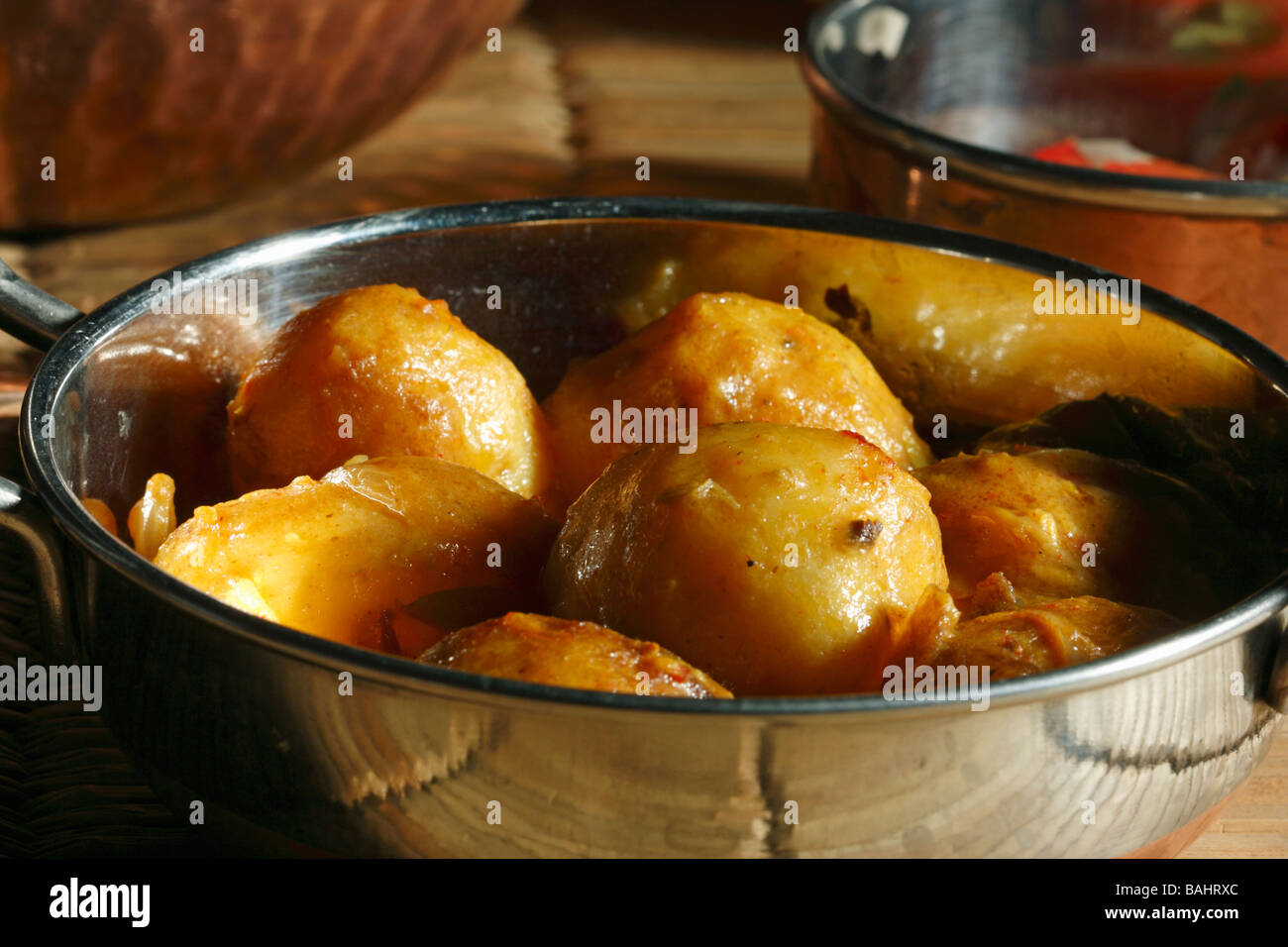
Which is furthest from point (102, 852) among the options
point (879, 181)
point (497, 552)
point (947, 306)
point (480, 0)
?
point (480, 0)

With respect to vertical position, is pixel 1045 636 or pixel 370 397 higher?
pixel 370 397

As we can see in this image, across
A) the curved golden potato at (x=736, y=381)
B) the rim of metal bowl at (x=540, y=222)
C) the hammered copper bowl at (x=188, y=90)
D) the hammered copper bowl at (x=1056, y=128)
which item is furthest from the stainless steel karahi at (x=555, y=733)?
the hammered copper bowl at (x=188, y=90)

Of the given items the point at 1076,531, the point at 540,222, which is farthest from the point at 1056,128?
the point at 1076,531

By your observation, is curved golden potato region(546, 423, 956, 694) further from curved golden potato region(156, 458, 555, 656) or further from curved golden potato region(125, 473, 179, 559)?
curved golden potato region(125, 473, 179, 559)

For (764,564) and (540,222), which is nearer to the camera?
(764,564)

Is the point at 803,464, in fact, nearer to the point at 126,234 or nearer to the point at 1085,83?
the point at 126,234

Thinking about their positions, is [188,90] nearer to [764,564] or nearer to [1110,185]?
[1110,185]

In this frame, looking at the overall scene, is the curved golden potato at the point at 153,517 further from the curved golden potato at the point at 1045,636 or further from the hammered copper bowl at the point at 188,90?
the hammered copper bowl at the point at 188,90

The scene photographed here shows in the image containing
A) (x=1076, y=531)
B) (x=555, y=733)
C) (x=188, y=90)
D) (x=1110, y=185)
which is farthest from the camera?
(x=188, y=90)

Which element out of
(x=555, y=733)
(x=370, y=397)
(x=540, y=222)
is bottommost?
(x=555, y=733)
